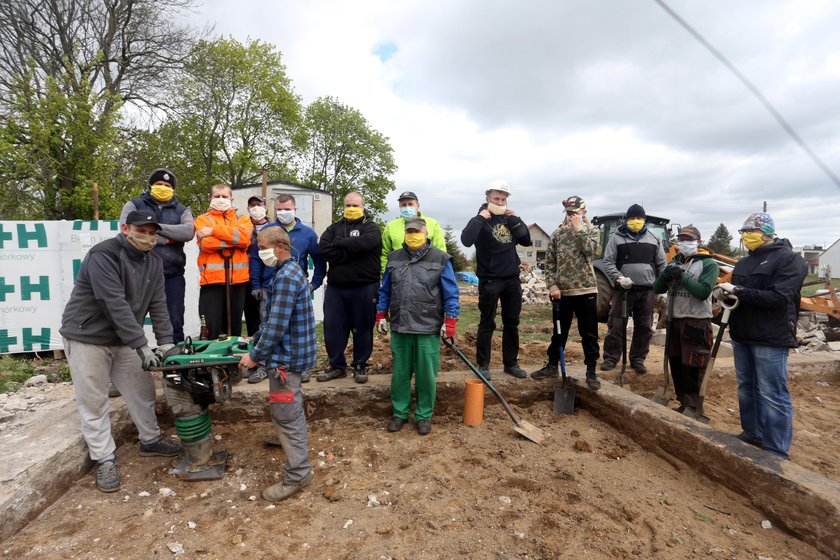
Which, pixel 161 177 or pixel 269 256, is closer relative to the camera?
pixel 269 256

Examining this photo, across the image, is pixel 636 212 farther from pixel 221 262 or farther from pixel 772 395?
pixel 221 262

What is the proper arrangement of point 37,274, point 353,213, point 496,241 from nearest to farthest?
point 353,213 → point 496,241 → point 37,274

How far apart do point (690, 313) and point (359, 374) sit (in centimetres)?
349

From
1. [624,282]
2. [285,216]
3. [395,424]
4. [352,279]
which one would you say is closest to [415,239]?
[352,279]

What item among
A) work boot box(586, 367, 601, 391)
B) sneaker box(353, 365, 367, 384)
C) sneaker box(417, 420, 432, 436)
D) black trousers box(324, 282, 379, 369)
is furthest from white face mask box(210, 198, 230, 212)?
work boot box(586, 367, 601, 391)

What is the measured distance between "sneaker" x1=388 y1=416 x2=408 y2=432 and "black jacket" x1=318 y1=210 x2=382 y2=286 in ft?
4.37

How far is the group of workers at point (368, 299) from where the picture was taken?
2930 millimetres

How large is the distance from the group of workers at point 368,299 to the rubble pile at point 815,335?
3778 mm

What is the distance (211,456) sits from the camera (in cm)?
329

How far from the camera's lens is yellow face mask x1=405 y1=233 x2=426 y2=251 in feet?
12.5

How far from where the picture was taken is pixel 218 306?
423 cm

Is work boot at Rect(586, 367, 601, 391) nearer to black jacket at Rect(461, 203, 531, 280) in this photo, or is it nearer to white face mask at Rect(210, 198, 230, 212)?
black jacket at Rect(461, 203, 531, 280)

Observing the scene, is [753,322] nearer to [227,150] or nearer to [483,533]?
[483,533]

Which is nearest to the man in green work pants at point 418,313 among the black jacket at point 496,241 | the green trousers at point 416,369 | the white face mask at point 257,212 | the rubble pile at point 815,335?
the green trousers at point 416,369
